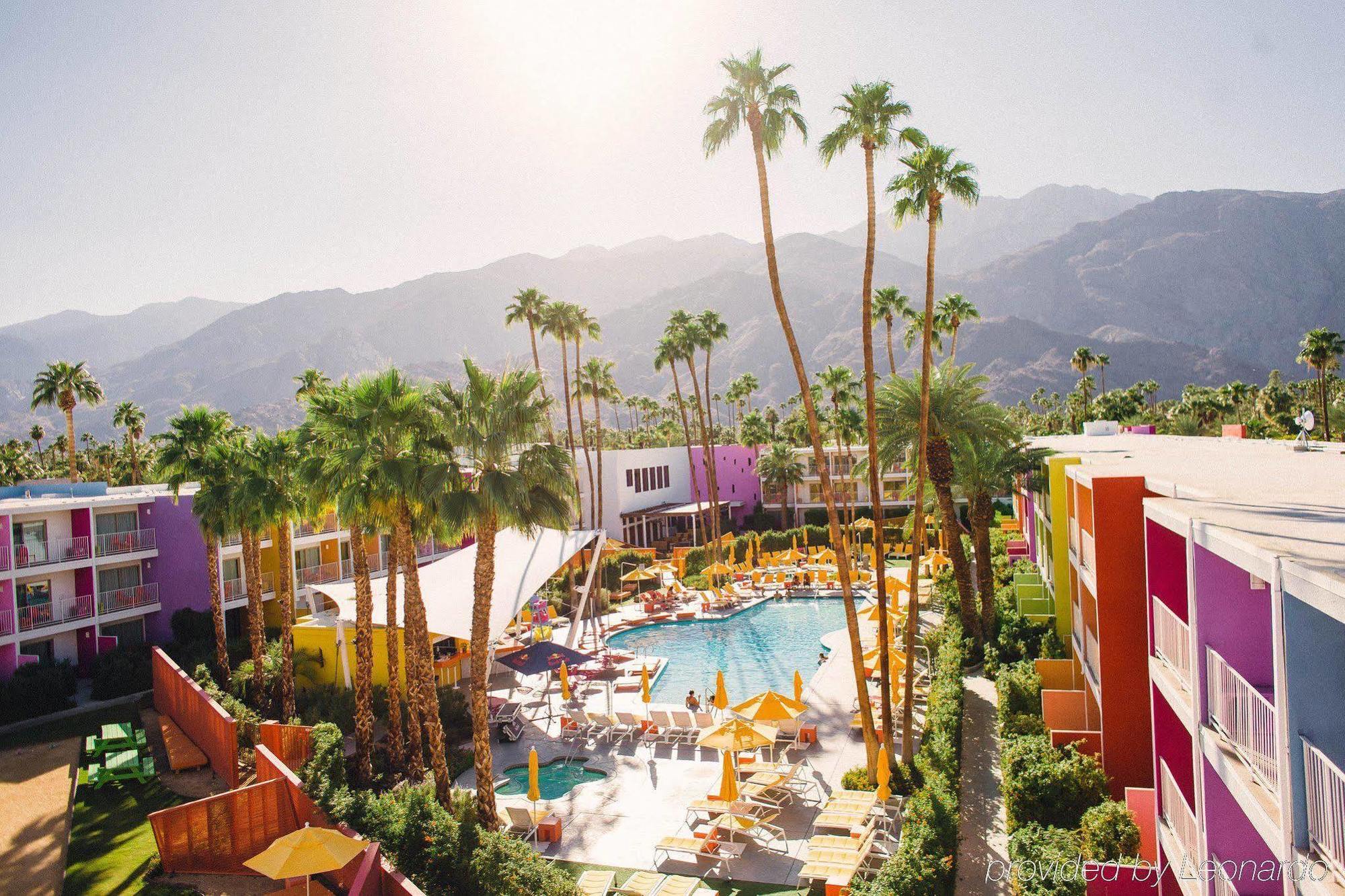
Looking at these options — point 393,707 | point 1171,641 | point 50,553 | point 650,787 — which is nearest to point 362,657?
point 393,707

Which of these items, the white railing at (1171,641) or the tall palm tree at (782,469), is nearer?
the white railing at (1171,641)

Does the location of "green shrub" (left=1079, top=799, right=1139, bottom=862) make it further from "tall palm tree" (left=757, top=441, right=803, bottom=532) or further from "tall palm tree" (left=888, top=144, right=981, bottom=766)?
"tall palm tree" (left=757, top=441, right=803, bottom=532)

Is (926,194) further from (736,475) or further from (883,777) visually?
(736,475)

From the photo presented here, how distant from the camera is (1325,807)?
552 centimetres

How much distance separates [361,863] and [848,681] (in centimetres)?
1567

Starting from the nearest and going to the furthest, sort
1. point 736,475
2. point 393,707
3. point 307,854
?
1. point 307,854
2. point 393,707
3. point 736,475

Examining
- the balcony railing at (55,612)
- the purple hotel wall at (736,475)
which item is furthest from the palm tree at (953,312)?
the balcony railing at (55,612)

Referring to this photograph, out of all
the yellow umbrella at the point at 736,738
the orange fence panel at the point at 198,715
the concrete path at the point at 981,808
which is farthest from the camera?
the orange fence panel at the point at 198,715

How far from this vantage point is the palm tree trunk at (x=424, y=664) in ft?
49.3

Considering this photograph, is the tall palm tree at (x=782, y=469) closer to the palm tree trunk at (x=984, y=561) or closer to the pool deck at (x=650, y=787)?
the palm tree trunk at (x=984, y=561)

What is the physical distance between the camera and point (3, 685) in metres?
24.6

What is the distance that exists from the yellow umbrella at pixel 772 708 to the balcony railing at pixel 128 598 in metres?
26.0

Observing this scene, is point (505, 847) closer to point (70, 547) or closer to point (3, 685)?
point (3, 685)

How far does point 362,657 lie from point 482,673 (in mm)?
4618
